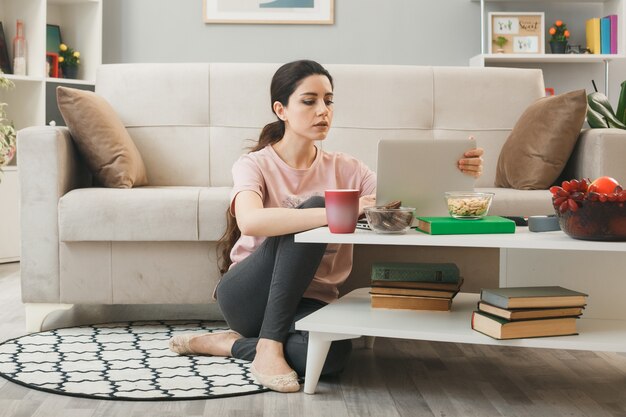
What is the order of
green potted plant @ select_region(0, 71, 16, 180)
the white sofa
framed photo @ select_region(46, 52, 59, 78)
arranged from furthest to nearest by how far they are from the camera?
1. framed photo @ select_region(46, 52, 59, 78)
2. green potted plant @ select_region(0, 71, 16, 180)
3. the white sofa

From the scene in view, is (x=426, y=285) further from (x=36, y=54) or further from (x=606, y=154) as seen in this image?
(x=36, y=54)

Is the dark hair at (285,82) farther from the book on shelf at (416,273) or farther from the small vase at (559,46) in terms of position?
the small vase at (559,46)

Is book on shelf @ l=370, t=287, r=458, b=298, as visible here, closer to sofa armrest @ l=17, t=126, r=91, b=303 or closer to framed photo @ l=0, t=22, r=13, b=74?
sofa armrest @ l=17, t=126, r=91, b=303

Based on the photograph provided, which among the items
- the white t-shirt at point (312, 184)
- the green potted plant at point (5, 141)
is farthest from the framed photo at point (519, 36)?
the white t-shirt at point (312, 184)

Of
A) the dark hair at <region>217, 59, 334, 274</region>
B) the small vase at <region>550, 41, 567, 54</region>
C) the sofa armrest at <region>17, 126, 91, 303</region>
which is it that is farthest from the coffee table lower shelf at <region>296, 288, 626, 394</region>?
the small vase at <region>550, 41, 567, 54</region>

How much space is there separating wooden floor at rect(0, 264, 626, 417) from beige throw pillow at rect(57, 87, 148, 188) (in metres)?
1.02

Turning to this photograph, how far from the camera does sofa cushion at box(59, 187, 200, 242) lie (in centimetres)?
271

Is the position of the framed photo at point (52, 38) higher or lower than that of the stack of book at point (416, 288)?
higher

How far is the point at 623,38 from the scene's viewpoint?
198 inches

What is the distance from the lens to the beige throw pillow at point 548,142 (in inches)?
118

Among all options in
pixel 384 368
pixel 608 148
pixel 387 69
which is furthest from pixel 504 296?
pixel 387 69

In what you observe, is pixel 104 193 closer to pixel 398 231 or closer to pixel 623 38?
pixel 398 231

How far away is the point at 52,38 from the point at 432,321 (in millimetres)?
3680

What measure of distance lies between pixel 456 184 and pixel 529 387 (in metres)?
0.55
